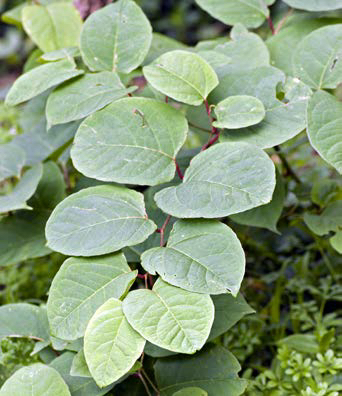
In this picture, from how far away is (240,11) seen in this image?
1426 millimetres

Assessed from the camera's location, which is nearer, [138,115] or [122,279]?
[122,279]

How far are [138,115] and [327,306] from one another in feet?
2.82

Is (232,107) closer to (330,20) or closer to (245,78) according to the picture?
(245,78)

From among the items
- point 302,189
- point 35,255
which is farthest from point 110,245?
point 302,189

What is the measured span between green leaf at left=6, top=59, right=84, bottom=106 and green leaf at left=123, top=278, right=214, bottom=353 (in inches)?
22.2

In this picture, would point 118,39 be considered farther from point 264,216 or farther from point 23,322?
point 23,322

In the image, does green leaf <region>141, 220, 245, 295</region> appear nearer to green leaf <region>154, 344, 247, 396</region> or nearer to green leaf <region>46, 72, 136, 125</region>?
green leaf <region>154, 344, 247, 396</region>

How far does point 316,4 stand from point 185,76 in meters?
0.41

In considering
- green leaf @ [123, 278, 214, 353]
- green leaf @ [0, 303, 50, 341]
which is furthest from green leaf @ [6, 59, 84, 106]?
green leaf @ [123, 278, 214, 353]

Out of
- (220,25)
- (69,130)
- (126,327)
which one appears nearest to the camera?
(126,327)

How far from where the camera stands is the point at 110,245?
37.5 inches

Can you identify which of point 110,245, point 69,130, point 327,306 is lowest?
point 327,306

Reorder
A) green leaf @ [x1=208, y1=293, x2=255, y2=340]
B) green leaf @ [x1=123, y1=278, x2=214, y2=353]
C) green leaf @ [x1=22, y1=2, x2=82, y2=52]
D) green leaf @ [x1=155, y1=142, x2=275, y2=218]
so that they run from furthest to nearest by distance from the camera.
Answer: green leaf @ [x1=22, y1=2, x2=82, y2=52] < green leaf @ [x1=208, y1=293, x2=255, y2=340] < green leaf @ [x1=155, y1=142, x2=275, y2=218] < green leaf @ [x1=123, y1=278, x2=214, y2=353]

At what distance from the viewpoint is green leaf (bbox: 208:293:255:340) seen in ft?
3.39
